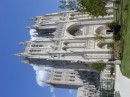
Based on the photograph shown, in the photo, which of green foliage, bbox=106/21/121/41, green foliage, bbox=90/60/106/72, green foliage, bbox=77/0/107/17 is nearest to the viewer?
green foliage, bbox=77/0/107/17

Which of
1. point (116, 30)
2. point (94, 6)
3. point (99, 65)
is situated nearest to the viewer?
point (94, 6)

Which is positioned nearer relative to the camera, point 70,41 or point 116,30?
point 116,30

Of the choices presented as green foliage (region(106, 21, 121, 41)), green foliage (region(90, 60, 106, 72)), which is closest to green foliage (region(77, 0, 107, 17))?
green foliage (region(106, 21, 121, 41))

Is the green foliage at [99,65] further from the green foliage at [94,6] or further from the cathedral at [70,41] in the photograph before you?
the green foliage at [94,6]

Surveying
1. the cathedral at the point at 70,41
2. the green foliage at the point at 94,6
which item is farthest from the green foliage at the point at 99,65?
the green foliage at the point at 94,6

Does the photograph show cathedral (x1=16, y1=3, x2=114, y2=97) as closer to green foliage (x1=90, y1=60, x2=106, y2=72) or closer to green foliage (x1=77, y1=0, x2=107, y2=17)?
green foliage (x1=90, y1=60, x2=106, y2=72)

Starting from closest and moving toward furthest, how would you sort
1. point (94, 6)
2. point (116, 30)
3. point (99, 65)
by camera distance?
point (94, 6) < point (116, 30) < point (99, 65)

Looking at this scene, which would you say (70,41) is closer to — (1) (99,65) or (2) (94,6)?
(1) (99,65)

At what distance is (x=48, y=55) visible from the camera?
245ft

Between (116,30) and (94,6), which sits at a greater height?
(94,6)

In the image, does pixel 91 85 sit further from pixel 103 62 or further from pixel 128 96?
pixel 128 96

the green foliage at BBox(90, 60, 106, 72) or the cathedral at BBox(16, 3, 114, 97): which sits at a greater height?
the cathedral at BBox(16, 3, 114, 97)

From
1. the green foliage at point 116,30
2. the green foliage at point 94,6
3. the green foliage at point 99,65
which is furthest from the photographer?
the green foliage at point 99,65

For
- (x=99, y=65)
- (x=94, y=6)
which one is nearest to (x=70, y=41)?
(x=99, y=65)
